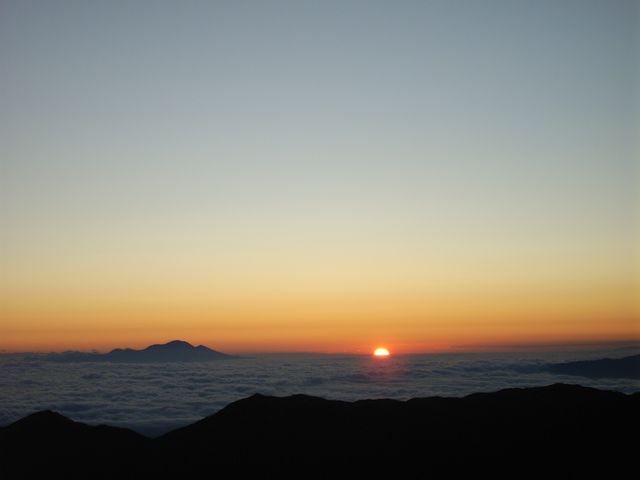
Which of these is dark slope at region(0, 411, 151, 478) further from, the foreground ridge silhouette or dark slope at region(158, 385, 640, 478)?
dark slope at region(158, 385, 640, 478)

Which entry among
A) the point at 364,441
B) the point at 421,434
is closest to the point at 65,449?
the point at 364,441

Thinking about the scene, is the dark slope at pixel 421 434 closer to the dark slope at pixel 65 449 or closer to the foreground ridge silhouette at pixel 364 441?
the foreground ridge silhouette at pixel 364 441

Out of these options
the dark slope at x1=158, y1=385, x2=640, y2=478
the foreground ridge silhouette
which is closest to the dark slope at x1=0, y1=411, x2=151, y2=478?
the foreground ridge silhouette

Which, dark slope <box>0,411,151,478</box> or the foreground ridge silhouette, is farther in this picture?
dark slope <box>0,411,151,478</box>

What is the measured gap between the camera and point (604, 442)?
8319 centimetres

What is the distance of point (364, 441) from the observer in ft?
300

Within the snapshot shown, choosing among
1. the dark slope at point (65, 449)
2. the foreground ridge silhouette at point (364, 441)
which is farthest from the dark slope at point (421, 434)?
the dark slope at point (65, 449)

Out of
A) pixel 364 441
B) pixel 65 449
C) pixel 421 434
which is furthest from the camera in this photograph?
pixel 65 449

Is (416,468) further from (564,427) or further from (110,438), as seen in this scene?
(110,438)

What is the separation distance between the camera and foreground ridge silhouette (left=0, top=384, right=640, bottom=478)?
8381cm

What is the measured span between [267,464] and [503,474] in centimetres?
3126

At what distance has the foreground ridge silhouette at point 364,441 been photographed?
83812mm

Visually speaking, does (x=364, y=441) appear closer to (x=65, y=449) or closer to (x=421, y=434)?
(x=421, y=434)

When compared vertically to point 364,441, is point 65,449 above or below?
below
